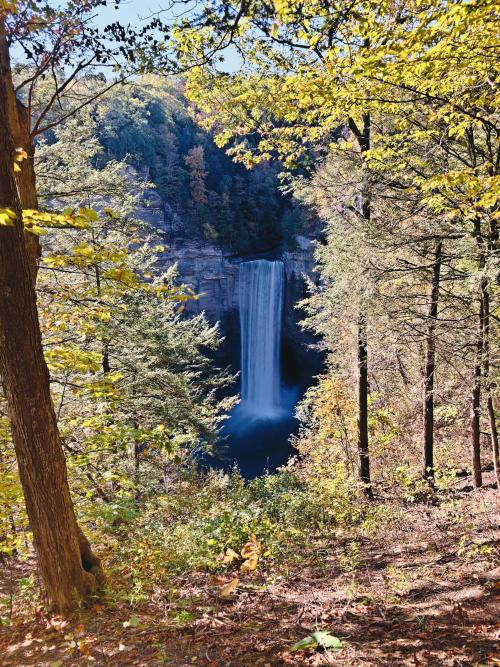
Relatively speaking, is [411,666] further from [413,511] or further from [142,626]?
[413,511]

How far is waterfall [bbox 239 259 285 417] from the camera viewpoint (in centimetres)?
2906

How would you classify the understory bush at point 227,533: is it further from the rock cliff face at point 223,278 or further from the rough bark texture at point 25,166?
the rock cliff face at point 223,278

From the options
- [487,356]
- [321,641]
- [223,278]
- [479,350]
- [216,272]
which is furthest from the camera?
[223,278]

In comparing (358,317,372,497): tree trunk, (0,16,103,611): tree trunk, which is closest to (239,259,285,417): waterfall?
(358,317,372,497): tree trunk

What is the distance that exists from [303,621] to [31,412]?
2417 mm

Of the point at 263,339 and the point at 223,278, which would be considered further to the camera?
the point at 223,278

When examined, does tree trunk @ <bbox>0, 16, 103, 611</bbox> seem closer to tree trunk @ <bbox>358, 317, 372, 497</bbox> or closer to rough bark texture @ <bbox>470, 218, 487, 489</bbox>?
rough bark texture @ <bbox>470, 218, 487, 489</bbox>

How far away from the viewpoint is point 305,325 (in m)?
9.11

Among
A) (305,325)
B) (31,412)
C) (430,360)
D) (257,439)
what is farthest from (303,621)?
(257,439)

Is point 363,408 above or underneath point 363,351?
underneath

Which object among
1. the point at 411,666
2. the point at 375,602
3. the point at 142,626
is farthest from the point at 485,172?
the point at 142,626

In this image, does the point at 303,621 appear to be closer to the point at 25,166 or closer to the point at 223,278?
the point at 25,166

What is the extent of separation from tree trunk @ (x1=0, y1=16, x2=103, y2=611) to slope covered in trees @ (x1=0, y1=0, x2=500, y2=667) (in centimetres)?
2

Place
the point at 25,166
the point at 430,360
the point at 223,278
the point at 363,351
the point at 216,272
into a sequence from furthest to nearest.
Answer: the point at 223,278 → the point at 216,272 → the point at 363,351 → the point at 430,360 → the point at 25,166
